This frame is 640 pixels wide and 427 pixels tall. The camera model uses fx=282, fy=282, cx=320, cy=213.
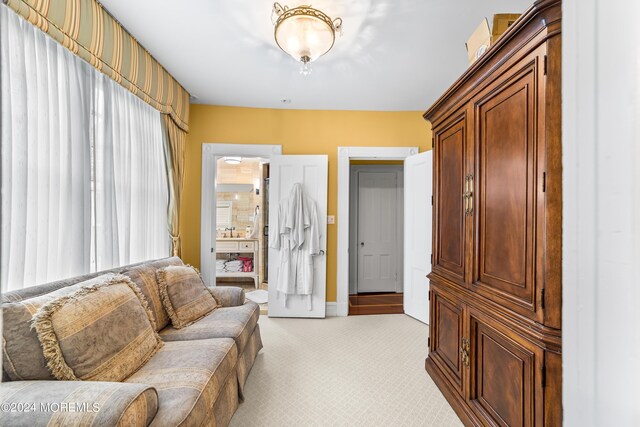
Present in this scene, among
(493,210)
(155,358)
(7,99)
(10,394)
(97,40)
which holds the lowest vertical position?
→ (155,358)

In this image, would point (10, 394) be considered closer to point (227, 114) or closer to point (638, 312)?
point (638, 312)

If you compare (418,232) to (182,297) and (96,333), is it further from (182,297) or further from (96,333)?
(96,333)

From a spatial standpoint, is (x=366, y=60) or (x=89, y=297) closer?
(x=89, y=297)

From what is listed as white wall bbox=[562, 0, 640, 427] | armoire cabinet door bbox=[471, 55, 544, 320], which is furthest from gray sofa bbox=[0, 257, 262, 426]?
armoire cabinet door bbox=[471, 55, 544, 320]

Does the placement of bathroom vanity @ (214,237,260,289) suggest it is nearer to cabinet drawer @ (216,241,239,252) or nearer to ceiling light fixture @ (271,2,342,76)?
cabinet drawer @ (216,241,239,252)

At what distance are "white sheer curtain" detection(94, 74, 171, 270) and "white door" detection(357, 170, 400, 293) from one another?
292cm

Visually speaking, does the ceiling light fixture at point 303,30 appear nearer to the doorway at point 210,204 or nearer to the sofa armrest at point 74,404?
the doorway at point 210,204

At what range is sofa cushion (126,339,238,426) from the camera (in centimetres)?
122

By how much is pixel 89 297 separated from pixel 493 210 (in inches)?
83.5

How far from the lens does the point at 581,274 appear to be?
0.39 meters

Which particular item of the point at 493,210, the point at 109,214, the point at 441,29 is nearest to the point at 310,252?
the point at 109,214

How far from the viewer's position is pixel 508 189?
140 centimetres

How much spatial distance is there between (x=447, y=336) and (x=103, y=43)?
318cm

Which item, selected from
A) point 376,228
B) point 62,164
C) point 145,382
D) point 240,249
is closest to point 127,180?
point 62,164
